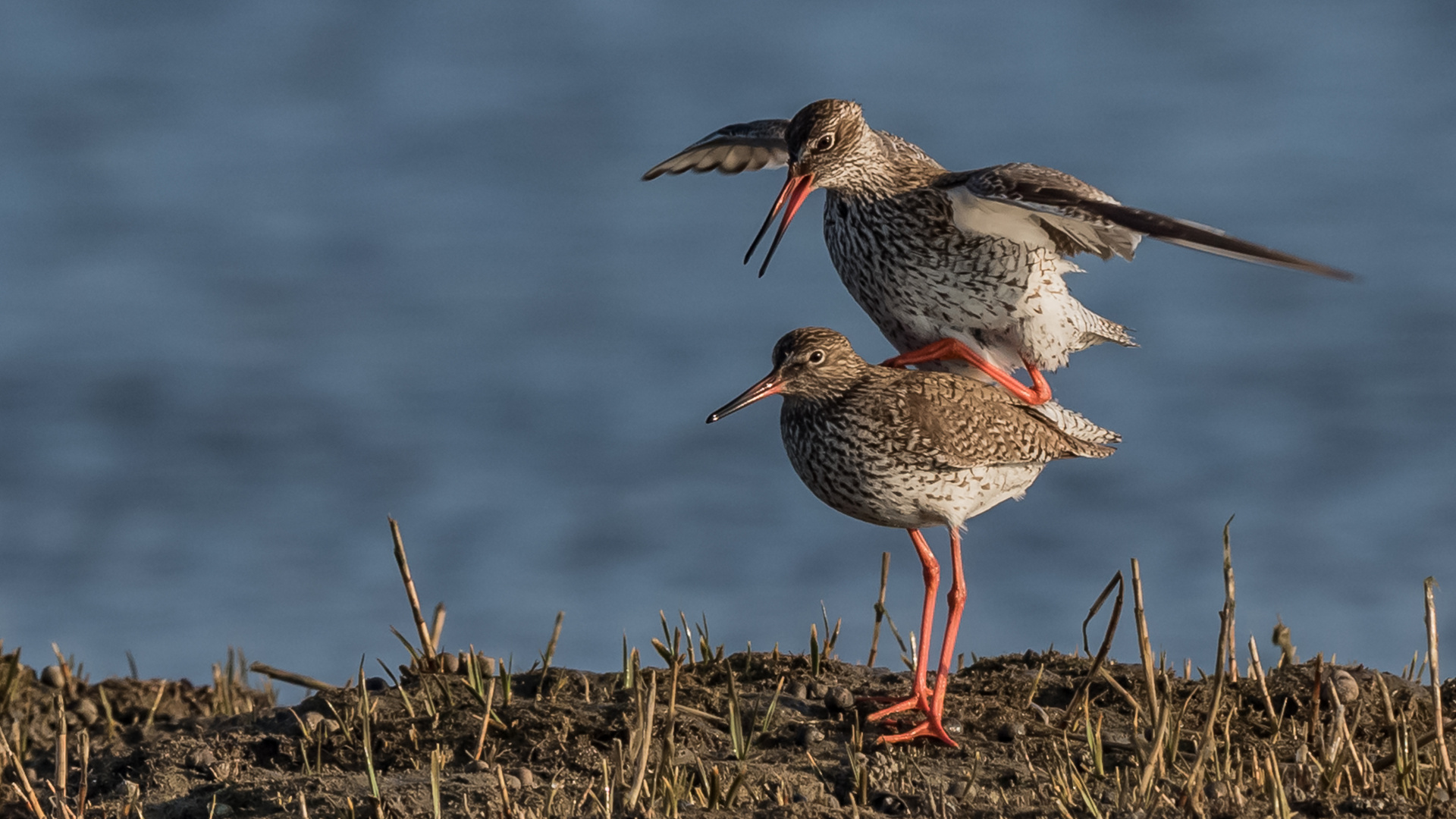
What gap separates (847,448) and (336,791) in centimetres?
214

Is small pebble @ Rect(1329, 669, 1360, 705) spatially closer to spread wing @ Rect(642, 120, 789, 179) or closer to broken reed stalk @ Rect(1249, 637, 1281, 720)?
broken reed stalk @ Rect(1249, 637, 1281, 720)

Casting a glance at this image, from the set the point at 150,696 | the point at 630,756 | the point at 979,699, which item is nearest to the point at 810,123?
the point at 979,699

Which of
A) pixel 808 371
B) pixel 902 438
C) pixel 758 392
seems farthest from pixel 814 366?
pixel 902 438

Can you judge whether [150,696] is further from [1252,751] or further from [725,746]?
[1252,751]

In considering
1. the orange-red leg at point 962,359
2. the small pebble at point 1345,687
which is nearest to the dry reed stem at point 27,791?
the orange-red leg at point 962,359

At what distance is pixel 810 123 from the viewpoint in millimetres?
6156

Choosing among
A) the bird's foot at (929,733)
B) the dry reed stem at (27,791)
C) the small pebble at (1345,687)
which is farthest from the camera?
the small pebble at (1345,687)

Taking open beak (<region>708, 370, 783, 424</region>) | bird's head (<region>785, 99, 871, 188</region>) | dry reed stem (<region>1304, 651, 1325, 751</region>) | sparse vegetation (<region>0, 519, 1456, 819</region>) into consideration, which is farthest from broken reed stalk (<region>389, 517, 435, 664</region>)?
dry reed stem (<region>1304, 651, 1325, 751</region>)

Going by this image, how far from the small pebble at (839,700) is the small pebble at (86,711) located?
3143mm

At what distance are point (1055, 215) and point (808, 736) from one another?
6.83 ft

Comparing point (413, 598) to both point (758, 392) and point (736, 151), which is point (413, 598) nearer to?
point (758, 392)

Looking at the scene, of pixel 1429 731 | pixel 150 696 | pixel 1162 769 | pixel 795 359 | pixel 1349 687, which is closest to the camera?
pixel 1162 769

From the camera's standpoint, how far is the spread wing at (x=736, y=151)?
6984 millimetres

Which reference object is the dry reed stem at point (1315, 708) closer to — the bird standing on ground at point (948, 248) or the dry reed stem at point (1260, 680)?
the dry reed stem at point (1260, 680)
